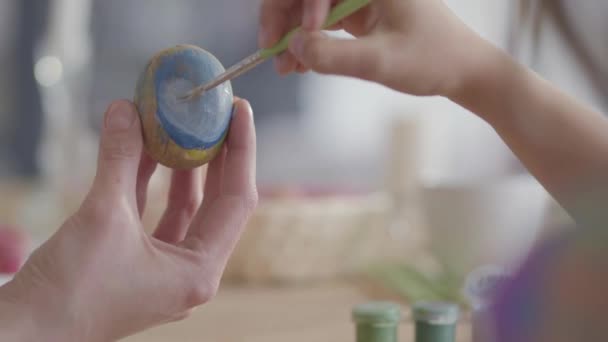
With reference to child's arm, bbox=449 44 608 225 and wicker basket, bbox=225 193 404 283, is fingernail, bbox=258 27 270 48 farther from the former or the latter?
wicker basket, bbox=225 193 404 283

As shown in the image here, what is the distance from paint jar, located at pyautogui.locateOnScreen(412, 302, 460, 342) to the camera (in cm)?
60

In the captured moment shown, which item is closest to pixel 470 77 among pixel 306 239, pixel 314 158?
pixel 306 239

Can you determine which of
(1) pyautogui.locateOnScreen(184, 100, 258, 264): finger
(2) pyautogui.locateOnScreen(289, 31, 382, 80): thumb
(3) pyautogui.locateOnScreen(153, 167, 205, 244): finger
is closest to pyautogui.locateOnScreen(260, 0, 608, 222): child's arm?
(2) pyautogui.locateOnScreen(289, 31, 382, 80): thumb

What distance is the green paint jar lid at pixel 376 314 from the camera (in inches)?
23.9

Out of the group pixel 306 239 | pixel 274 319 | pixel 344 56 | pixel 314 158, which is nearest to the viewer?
pixel 344 56

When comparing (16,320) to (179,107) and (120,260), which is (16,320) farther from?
(179,107)

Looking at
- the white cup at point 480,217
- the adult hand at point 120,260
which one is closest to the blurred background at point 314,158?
the white cup at point 480,217

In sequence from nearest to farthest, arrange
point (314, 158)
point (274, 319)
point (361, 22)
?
point (361, 22), point (274, 319), point (314, 158)

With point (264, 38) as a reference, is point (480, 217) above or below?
below

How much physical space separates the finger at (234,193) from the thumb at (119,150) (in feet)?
0.23

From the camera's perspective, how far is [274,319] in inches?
33.1

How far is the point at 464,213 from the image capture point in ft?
3.06

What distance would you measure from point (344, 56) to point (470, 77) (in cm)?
10

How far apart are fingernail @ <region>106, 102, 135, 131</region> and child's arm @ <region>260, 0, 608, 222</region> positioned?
0.45ft
